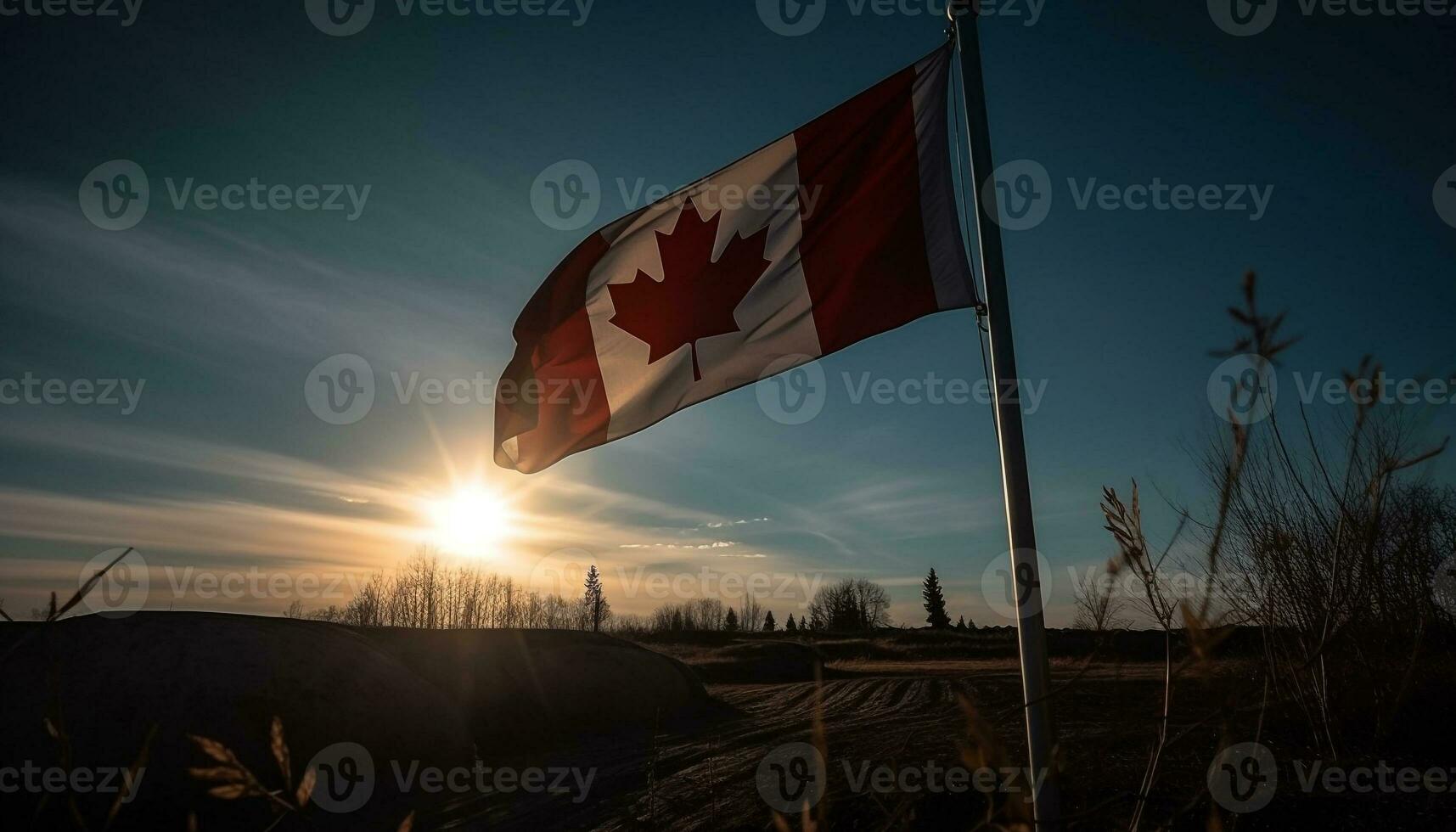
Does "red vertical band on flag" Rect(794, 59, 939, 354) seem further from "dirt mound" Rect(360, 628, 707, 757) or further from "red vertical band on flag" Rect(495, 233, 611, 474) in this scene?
"dirt mound" Rect(360, 628, 707, 757)

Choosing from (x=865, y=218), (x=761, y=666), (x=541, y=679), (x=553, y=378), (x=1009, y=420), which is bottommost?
(x=761, y=666)

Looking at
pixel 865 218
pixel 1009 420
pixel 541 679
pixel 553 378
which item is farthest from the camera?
pixel 541 679

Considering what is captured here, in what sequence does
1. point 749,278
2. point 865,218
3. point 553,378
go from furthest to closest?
point 553,378
point 749,278
point 865,218

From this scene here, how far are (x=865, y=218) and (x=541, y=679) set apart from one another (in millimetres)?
8642

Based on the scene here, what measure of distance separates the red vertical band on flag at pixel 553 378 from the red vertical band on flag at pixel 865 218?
1.71 meters

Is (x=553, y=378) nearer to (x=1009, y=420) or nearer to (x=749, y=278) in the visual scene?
(x=749, y=278)

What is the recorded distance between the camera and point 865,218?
4.46 meters

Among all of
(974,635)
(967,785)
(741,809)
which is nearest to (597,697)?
(741,809)

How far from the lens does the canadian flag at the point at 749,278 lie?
4.27 meters

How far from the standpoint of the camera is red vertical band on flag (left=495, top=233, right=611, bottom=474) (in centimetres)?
541

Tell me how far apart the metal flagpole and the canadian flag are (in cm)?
31

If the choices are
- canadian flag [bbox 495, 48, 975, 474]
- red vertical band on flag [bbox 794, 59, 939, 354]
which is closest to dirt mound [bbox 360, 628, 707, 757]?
canadian flag [bbox 495, 48, 975, 474]

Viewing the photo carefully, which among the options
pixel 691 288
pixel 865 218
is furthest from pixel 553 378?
pixel 865 218

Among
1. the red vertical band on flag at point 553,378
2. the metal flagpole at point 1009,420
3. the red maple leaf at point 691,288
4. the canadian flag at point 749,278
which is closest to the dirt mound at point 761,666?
the red vertical band on flag at point 553,378
